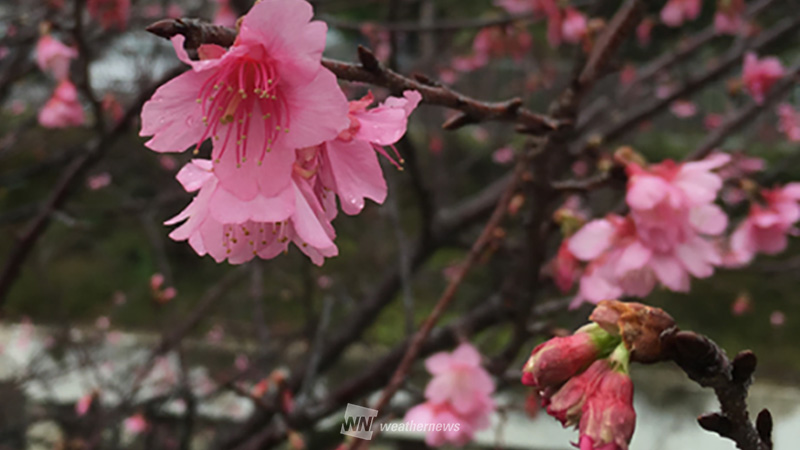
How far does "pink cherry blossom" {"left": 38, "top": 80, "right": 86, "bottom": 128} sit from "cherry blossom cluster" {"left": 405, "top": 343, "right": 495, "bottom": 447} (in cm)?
105

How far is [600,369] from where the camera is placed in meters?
0.28

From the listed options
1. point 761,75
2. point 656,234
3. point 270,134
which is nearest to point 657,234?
point 656,234

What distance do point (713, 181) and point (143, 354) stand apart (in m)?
2.19

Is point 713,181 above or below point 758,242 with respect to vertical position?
above

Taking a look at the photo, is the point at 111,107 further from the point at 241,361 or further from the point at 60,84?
the point at 241,361

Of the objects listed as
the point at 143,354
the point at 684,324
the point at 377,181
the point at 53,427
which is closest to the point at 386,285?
the point at 377,181

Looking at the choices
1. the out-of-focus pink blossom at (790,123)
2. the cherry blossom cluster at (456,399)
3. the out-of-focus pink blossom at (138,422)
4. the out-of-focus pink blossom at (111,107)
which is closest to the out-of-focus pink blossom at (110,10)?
the out-of-focus pink blossom at (111,107)

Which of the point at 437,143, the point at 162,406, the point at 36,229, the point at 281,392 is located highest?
the point at 36,229

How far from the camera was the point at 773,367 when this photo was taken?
2.23 meters

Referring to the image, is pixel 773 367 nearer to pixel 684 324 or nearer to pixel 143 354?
pixel 684 324

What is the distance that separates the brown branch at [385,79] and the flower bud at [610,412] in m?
0.18

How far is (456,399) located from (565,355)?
63 centimetres

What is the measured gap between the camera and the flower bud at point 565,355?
28 centimetres

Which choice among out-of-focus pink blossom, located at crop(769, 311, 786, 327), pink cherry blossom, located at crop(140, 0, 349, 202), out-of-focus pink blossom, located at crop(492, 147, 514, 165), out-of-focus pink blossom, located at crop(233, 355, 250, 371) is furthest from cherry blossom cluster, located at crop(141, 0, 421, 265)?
out-of-focus pink blossom, located at crop(769, 311, 786, 327)
